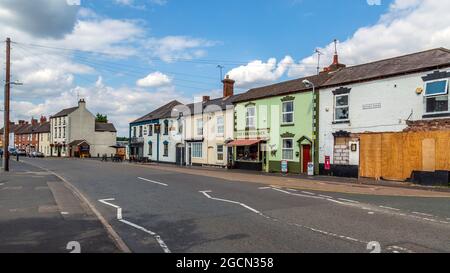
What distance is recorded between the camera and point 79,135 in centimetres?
8262

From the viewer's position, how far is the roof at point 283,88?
28.0m

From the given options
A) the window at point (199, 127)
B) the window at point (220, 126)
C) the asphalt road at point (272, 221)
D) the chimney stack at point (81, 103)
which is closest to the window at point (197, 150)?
the window at point (199, 127)

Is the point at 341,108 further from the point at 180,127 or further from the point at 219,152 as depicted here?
the point at 180,127

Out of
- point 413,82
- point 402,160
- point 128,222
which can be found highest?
point 413,82

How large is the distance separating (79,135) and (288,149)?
64596 mm

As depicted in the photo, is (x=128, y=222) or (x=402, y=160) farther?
(x=402, y=160)

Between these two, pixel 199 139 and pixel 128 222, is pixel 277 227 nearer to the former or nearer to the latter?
pixel 128 222

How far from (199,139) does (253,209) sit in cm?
2973

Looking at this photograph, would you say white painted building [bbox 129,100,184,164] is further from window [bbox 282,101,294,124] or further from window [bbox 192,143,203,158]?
window [bbox 282,101,294,124]

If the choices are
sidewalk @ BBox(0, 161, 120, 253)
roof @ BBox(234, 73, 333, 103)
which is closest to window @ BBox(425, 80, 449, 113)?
roof @ BBox(234, 73, 333, 103)

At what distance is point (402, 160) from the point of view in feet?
69.1
